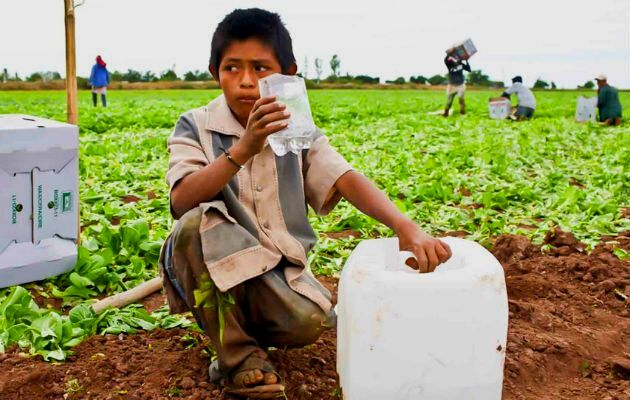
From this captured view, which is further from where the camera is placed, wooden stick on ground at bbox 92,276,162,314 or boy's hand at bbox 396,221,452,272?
wooden stick on ground at bbox 92,276,162,314

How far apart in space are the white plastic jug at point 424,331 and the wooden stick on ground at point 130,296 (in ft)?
5.10

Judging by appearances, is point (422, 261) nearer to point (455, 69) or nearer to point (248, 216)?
point (248, 216)

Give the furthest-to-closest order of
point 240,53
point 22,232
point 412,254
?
point 22,232 < point 240,53 < point 412,254

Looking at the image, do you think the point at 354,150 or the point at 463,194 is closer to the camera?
the point at 463,194

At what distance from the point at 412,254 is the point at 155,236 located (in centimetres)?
248

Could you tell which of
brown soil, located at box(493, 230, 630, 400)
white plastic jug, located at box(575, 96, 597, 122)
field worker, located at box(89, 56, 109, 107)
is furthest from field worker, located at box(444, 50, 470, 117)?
brown soil, located at box(493, 230, 630, 400)

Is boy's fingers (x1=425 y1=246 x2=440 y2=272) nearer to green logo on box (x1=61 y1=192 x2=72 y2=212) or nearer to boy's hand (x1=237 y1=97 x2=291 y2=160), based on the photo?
boy's hand (x1=237 y1=97 x2=291 y2=160)

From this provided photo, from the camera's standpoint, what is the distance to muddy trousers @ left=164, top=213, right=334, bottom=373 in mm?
2309

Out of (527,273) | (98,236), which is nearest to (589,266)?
(527,273)

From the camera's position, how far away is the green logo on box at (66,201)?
3771 mm

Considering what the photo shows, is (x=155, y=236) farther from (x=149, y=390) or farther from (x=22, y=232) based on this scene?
(x=149, y=390)

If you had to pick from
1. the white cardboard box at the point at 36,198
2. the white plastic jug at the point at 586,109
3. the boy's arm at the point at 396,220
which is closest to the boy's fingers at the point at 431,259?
the boy's arm at the point at 396,220

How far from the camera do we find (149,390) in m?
2.44

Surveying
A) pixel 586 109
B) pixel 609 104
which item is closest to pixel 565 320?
pixel 609 104
